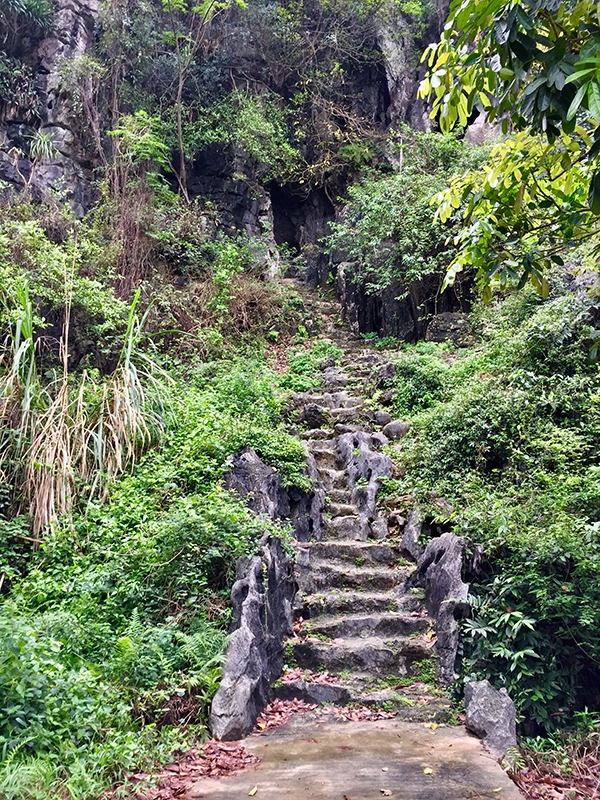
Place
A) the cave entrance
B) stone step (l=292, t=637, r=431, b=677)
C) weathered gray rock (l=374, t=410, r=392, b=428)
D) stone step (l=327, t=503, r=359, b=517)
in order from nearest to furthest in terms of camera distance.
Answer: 1. stone step (l=292, t=637, r=431, b=677)
2. stone step (l=327, t=503, r=359, b=517)
3. weathered gray rock (l=374, t=410, r=392, b=428)
4. the cave entrance

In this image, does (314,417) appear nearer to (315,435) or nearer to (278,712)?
(315,435)

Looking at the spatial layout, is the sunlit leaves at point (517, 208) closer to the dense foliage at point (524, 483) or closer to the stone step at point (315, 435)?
the dense foliage at point (524, 483)

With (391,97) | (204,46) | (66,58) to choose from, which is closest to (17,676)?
(66,58)

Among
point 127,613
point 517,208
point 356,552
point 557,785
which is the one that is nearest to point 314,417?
point 356,552

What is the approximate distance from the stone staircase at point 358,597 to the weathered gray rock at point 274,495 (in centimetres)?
19

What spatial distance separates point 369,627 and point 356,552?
96cm

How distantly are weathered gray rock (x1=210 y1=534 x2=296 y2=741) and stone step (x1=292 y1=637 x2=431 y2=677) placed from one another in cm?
22

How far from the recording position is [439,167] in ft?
35.1

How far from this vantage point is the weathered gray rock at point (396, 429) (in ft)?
23.0

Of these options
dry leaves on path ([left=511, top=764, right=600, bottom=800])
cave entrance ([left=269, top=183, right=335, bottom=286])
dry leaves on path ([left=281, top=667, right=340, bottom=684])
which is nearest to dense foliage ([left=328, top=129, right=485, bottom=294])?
cave entrance ([left=269, top=183, right=335, bottom=286])

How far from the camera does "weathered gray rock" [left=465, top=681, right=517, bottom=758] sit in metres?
3.17

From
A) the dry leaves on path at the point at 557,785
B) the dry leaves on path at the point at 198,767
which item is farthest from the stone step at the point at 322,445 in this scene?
the dry leaves on path at the point at 557,785

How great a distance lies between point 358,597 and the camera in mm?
4691

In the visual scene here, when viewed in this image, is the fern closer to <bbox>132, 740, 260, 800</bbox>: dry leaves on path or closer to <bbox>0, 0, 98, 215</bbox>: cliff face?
<bbox>132, 740, 260, 800</bbox>: dry leaves on path
